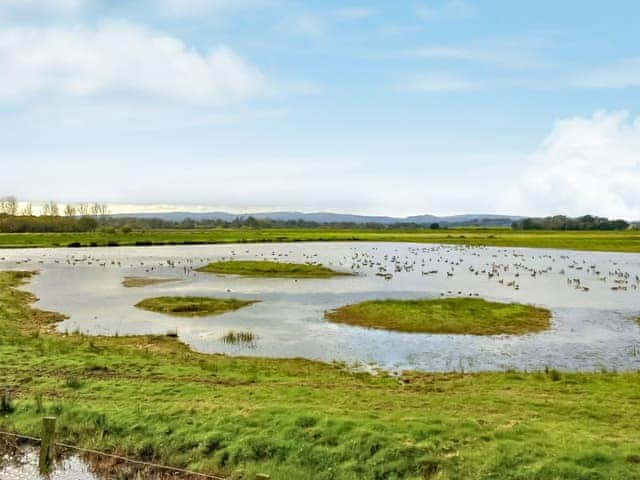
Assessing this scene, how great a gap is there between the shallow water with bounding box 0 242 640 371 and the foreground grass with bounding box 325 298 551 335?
4.28ft

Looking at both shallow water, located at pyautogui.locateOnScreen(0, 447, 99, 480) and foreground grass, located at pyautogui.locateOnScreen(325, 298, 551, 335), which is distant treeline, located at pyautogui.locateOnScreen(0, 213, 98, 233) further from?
shallow water, located at pyautogui.locateOnScreen(0, 447, 99, 480)

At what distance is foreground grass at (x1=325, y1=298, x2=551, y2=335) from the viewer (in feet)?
98.5

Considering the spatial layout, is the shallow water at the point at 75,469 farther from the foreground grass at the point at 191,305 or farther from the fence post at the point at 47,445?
the foreground grass at the point at 191,305

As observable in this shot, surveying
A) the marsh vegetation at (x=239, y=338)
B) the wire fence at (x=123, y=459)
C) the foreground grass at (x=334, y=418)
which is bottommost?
the marsh vegetation at (x=239, y=338)

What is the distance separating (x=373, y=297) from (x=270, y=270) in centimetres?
2309

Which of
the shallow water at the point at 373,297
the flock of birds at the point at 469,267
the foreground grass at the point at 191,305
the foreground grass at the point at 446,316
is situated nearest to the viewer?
the shallow water at the point at 373,297

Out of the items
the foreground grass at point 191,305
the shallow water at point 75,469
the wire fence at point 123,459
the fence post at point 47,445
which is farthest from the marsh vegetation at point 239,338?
the fence post at point 47,445

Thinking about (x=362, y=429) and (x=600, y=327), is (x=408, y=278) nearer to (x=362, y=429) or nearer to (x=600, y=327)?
(x=600, y=327)

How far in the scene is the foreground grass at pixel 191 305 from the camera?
118 ft

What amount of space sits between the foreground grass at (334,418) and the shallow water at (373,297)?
435 cm

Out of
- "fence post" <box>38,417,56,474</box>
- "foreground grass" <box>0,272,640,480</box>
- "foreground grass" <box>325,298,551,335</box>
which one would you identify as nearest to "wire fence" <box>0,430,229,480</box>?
"foreground grass" <box>0,272,640,480</box>

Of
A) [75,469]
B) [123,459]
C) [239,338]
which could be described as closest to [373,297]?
[239,338]

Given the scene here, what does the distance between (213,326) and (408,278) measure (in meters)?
30.1

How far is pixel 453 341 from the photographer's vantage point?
88.7 feet
